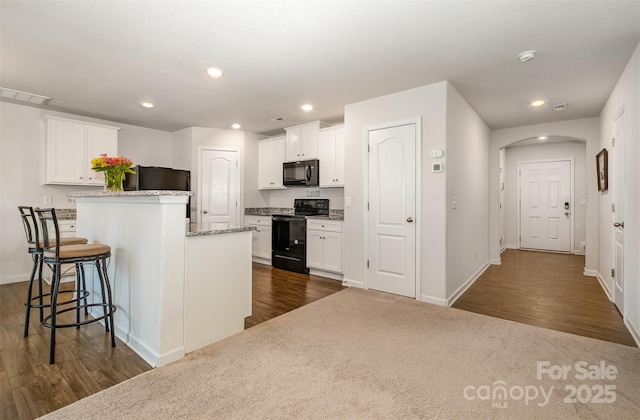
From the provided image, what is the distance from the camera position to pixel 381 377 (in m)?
1.94

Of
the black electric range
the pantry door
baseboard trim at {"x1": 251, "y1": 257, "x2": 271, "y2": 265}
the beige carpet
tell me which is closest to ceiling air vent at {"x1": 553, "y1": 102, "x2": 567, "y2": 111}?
the beige carpet

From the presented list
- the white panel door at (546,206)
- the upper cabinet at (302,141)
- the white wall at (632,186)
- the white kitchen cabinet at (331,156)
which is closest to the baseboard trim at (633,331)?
the white wall at (632,186)

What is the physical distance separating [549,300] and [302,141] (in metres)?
3.99

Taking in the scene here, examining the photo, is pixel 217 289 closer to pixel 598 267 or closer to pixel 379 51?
pixel 379 51

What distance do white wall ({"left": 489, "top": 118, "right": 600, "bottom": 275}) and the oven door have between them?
11.1ft

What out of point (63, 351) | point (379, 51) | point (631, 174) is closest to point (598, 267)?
point (631, 174)

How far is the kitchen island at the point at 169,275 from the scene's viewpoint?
82.4 inches

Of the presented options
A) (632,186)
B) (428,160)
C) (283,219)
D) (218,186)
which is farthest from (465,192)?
(218,186)

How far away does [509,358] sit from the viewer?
2.20m

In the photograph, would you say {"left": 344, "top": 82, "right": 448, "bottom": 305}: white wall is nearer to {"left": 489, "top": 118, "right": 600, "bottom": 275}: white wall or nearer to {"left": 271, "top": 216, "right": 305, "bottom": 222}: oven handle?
{"left": 271, "top": 216, "right": 305, "bottom": 222}: oven handle

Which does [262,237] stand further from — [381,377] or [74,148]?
[381,377]

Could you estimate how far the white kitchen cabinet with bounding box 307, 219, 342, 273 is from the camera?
441cm

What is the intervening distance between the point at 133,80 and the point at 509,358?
432 cm

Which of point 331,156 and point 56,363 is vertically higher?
point 331,156
